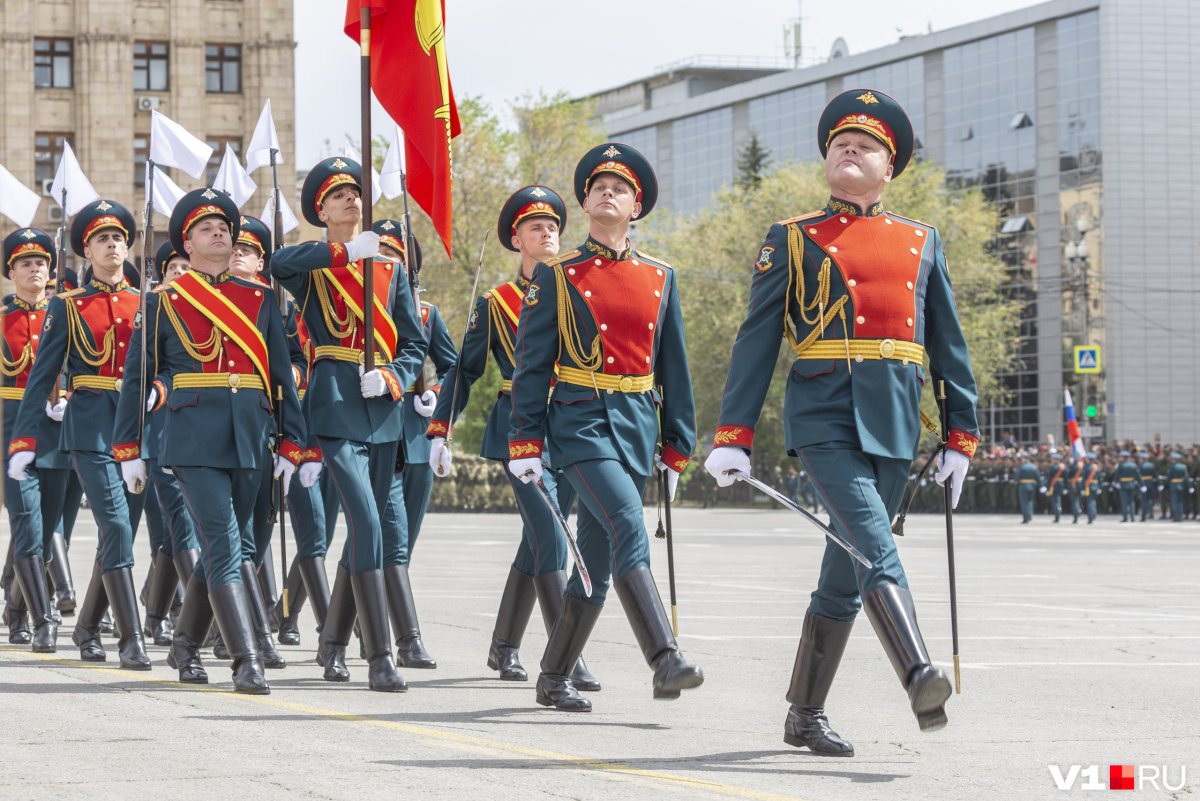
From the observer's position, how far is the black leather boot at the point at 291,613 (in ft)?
37.9

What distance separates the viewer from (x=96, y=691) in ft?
29.2

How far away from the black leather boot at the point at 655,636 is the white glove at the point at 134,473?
2.54 meters

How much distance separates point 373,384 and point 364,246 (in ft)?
1.96

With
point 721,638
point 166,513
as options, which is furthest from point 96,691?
point 721,638

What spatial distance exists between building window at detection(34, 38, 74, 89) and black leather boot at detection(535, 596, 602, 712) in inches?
2230

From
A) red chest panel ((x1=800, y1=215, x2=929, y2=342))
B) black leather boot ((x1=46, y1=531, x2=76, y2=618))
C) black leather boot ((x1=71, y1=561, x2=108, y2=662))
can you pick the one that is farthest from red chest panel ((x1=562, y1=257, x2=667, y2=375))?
black leather boot ((x1=46, y1=531, x2=76, y2=618))

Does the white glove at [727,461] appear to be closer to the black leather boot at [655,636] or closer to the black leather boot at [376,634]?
the black leather boot at [655,636]

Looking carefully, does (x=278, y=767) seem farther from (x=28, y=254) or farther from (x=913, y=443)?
(x=28, y=254)

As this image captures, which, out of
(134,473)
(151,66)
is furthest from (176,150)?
(151,66)

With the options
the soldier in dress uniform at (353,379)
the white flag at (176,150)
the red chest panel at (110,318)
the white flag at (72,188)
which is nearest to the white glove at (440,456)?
the soldier in dress uniform at (353,379)

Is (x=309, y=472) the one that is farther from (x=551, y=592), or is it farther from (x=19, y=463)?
(x=19, y=463)

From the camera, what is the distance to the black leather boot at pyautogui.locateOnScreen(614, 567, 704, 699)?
23.9 feet

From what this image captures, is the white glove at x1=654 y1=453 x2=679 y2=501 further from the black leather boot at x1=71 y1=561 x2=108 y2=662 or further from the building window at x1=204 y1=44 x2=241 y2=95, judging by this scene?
the building window at x1=204 y1=44 x2=241 y2=95

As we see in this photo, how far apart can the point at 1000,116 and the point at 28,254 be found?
73773mm
